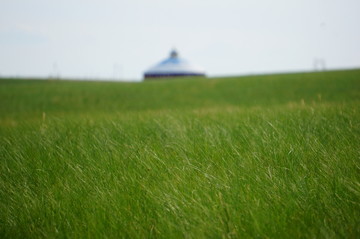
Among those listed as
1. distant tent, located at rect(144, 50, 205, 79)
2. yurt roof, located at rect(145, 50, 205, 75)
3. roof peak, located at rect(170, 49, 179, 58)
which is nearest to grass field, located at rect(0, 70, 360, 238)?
distant tent, located at rect(144, 50, 205, 79)

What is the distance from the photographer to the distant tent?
258 feet

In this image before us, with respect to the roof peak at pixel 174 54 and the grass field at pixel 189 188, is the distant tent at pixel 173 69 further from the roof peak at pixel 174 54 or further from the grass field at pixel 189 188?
the grass field at pixel 189 188

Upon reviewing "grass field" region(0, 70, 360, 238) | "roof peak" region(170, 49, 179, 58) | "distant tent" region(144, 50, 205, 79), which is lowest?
"grass field" region(0, 70, 360, 238)

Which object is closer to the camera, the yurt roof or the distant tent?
the distant tent

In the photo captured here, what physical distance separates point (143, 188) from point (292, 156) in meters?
1.28

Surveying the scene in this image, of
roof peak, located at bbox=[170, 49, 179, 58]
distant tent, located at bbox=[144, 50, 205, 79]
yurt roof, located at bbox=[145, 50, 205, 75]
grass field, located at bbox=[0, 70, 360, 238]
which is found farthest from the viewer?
roof peak, located at bbox=[170, 49, 179, 58]

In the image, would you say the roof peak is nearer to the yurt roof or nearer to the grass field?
the yurt roof

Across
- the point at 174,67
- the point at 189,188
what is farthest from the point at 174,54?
the point at 189,188

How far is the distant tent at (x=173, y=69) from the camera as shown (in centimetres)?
7862

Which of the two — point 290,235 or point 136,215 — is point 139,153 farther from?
point 290,235

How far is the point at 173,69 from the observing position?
266 feet

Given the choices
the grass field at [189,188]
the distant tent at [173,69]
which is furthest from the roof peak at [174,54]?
the grass field at [189,188]

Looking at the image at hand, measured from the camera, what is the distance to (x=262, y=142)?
8.91ft

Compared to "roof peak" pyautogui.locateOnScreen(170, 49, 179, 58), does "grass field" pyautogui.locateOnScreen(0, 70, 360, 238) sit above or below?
below
